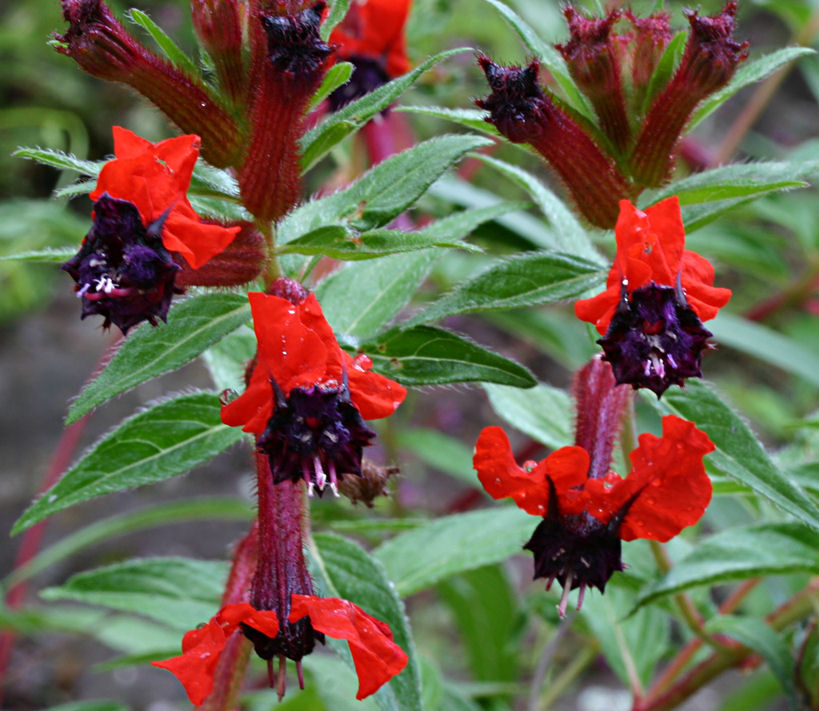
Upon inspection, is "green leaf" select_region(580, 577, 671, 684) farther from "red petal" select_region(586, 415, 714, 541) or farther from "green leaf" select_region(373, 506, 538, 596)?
"red petal" select_region(586, 415, 714, 541)

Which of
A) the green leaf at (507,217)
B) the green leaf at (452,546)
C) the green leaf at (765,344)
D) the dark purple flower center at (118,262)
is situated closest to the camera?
the dark purple flower center at (118,262)

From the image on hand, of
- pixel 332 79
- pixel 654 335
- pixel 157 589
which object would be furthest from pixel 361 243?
pixel 157 589

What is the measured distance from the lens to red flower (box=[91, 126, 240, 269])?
2.42 ft

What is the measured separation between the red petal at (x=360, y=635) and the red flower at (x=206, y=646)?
4 cm

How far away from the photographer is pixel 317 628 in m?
0.81

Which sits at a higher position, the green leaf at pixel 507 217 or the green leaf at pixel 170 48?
the green leaf at pixel 507 217

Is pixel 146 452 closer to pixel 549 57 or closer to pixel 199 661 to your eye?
pixel 199 661

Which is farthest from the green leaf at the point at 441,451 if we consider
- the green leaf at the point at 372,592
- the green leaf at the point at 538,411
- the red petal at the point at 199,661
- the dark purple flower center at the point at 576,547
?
the red petal at the point at 199,661

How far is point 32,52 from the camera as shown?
172 inches

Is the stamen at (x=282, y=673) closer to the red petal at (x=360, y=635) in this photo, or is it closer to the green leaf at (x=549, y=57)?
the red petal at (x=360, y=635)

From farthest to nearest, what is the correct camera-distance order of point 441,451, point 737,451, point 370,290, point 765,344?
point 441,451 → point 765,344 → point 370,290 → point 737,451

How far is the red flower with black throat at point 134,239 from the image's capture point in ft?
2.41

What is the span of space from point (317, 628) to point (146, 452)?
13.5 inches

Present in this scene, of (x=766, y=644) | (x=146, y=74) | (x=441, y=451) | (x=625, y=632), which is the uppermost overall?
(x=441, y=451)
